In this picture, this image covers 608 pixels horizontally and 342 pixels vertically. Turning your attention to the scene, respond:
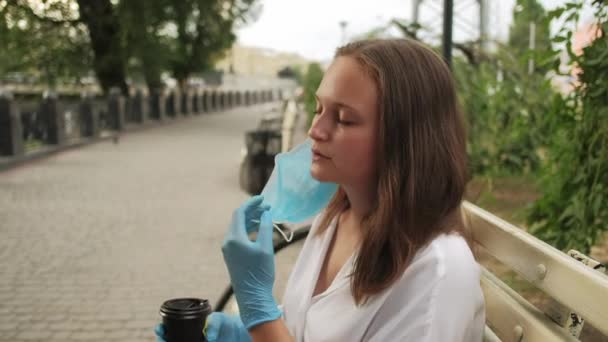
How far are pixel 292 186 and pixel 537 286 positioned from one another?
0.71 m

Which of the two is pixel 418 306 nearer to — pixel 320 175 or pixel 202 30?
pixel 320 175

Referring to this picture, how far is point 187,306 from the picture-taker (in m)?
1.81

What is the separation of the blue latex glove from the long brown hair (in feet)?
0.74

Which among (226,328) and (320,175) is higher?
(320,175)

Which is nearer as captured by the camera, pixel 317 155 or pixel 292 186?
pixel 317 155

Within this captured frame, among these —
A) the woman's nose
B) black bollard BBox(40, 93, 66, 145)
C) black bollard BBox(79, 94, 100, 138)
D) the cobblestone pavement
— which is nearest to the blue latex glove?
the woman's nose

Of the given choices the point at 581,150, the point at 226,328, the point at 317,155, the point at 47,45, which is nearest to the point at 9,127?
the point at 47,45

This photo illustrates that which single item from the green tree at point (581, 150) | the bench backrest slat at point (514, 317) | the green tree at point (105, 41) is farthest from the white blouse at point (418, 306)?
the green tree at point (105, 41)

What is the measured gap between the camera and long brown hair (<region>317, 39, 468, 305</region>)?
5.16 feet

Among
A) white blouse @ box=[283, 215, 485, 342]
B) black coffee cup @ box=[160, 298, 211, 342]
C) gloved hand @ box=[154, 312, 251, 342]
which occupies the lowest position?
gloved hand @ box=[154, 312, 251, 342]

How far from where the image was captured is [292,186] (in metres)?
1.94

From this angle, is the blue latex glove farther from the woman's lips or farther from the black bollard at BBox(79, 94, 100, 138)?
the black bollard at BBox(79, 94, 100, 138)

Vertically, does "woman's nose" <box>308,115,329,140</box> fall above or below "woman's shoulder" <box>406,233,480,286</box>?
above

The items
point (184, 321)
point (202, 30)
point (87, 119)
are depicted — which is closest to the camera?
point (184, 321)
